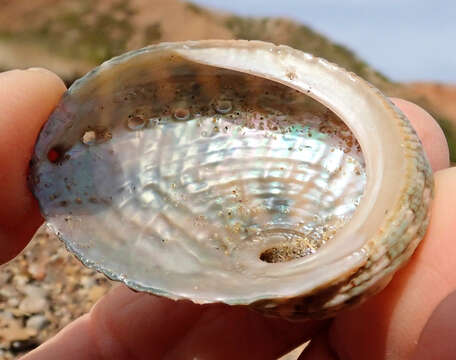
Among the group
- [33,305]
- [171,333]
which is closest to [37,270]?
[33,305]

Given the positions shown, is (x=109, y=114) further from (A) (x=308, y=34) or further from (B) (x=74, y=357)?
(A) (x=308, y=34)

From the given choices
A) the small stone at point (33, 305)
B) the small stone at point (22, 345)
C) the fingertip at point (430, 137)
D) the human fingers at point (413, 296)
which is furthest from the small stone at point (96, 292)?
the fingertip at point (430, 137)

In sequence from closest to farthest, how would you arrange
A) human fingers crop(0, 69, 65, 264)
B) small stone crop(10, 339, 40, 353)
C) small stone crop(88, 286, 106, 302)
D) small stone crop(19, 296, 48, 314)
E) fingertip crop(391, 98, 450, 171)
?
human fingers crop(0, 69, 65, 264) < fingertip crop(391, 98, 450, 171) < small stone crop(10, 339, 40, 353) < small stone crop(19, 296, 48, 314) < small stone crop(88, 286, 106, 302)

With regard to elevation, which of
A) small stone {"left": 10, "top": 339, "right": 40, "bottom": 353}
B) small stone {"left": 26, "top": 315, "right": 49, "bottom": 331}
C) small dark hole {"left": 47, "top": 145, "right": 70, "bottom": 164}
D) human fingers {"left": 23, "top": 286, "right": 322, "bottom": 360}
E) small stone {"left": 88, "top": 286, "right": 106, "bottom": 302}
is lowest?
small stone {"left": 10, "top": 339, "right": 40, "bottom": 353}

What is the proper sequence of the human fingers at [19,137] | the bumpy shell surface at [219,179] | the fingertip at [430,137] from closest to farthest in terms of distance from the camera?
1. the bumpy shell surface at [219,179]
2. the human fingers at [19,137]
3. the fingertip at [430,137]

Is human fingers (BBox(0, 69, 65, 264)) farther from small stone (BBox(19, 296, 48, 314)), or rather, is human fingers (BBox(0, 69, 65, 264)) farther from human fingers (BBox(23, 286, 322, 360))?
small stone (BBox(19, 296, 48, 314))

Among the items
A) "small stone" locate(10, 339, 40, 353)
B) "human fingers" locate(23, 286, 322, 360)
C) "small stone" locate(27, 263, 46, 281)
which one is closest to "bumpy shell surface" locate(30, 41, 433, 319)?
"human fingers" locate(23, 286, 322, 360)

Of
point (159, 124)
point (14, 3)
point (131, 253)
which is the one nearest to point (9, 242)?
point (131, 253)

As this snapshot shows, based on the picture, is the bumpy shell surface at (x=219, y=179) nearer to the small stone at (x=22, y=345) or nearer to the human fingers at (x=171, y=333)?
the human fingers at (x=171, y=333)
